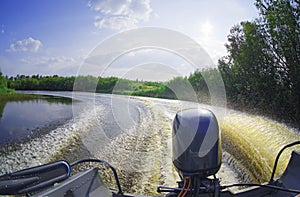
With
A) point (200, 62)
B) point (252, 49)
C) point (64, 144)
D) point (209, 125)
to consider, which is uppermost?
point (252, 49)

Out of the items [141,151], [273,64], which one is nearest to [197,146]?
[141,151]

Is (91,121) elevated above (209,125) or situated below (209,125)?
below

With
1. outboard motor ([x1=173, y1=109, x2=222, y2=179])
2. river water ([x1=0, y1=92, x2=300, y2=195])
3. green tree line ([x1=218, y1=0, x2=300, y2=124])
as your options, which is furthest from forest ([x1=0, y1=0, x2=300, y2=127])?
outboard motor ([x1=173, y1=109, x2=222, y2=179])

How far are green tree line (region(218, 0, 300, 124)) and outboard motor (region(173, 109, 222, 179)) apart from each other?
7.21m

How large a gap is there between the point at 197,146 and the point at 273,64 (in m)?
8.66

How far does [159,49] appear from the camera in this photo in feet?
12.7

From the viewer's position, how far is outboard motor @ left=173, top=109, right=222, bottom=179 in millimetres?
1981

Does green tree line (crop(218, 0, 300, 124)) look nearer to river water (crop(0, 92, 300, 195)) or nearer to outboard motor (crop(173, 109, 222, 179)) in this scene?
river water (crop(0, 92, 300, 195))

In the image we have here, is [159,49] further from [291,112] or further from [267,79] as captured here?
[267,79]

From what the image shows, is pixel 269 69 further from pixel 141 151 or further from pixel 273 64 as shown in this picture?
pixel 141 151

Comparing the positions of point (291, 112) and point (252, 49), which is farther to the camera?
point (252, 49)

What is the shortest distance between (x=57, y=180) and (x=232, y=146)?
507cm

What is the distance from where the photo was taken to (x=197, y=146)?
200 cm

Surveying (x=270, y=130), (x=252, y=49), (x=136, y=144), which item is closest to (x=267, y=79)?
(x=252, y=49)
